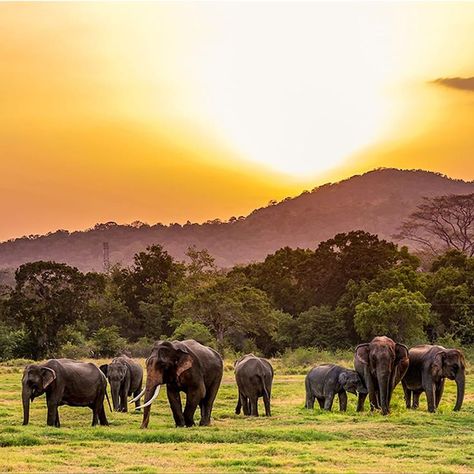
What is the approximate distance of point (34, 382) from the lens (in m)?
22.1

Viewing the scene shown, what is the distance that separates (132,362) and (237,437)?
1142 cm

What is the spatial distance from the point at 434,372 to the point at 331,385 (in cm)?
319

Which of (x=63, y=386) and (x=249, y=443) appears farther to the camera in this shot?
(x=63, y=386)

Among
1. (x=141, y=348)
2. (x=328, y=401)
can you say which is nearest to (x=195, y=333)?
(x=141, y=348)

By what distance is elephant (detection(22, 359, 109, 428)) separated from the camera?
2211cm

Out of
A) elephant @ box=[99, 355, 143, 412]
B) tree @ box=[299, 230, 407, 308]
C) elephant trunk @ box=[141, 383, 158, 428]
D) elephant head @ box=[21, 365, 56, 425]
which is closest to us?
elephant trunk @ box=[141, 383, 158, 428]

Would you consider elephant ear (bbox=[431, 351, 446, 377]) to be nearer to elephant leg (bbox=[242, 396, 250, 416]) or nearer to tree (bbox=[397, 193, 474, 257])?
elephant leg (bbox=[242, 396, 250, 416])

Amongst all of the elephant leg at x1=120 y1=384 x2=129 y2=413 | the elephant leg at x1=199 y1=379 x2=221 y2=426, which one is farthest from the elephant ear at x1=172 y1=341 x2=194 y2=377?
the elephant leg at x1=120 y1=384 x2=129 y2=413

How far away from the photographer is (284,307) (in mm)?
77312

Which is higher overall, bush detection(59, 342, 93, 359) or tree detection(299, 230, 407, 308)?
tree detection(299, 230, 407, 308)

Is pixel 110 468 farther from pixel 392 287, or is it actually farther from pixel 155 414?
pixel 392 287

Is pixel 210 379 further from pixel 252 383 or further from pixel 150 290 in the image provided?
pixel 150 290

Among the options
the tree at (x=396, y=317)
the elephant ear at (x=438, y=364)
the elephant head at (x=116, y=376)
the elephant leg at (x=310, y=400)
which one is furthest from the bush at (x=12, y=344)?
the elephant ear at (x=438, y=364)

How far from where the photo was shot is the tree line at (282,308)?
61.9m
